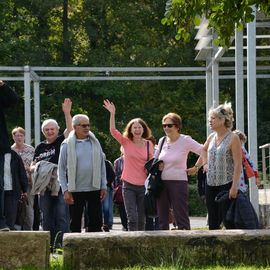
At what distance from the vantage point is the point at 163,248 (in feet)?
21.6

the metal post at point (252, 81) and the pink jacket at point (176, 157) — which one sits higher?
the metal post at point (252, 81)

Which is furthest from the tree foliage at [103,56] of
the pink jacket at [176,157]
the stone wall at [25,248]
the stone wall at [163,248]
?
the stone wall at [163,248]

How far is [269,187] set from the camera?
15.3m

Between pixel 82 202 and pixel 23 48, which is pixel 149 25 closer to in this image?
pixel 23 48

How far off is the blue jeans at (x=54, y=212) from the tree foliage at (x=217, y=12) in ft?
11.4

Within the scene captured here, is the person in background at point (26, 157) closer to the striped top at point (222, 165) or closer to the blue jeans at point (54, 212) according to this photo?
the blue jeans at point (54, 212)

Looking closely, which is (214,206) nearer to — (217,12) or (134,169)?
(134,169)

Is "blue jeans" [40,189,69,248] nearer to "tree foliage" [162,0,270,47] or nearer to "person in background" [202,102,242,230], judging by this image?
"person in background" [202,102,242,230]

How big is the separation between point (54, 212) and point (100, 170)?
1815 millimetres

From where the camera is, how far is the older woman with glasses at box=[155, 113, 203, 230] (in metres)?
8.55

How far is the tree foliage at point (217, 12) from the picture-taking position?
6.67 meters

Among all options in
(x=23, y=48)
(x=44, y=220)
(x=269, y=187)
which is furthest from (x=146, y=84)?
(x=44, y=220)

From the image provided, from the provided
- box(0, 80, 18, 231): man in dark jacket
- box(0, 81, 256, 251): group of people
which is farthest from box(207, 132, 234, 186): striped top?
box(0, 80, 18, 231): man in dark jacket

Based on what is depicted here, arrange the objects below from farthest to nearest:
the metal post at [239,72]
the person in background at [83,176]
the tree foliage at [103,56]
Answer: the tree foliage at [103,56] → the metal post at [239,72] → the person in background at [83,176]
